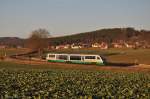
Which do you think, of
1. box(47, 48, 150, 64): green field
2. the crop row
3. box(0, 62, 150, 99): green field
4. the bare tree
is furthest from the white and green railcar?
the bare tree

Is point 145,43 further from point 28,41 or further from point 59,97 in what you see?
point 59,97

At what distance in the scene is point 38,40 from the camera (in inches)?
5148

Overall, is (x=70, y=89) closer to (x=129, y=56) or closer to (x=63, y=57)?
(x=63, y=57)

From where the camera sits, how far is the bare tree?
428 ft

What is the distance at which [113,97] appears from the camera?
16297mm

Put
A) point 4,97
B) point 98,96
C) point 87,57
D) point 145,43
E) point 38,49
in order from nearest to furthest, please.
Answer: point 4,97 → point 98,96 → point 87,57 → point 38,49 → point 145,43

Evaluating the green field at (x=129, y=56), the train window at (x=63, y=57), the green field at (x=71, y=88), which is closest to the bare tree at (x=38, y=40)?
the green field at (x=129, y=56)

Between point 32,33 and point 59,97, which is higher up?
point 32,33

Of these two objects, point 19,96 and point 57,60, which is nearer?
point 19,96

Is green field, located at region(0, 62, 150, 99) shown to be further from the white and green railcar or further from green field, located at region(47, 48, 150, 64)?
green field, located at region(47, 48, 150, 64)

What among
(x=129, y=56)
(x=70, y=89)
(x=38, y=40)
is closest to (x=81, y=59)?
(x=129, y=56)

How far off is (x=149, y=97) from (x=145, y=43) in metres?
180

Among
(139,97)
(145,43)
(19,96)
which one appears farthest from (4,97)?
(145,43)

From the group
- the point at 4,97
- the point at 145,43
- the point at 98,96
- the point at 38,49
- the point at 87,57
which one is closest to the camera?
the point at 4,97
